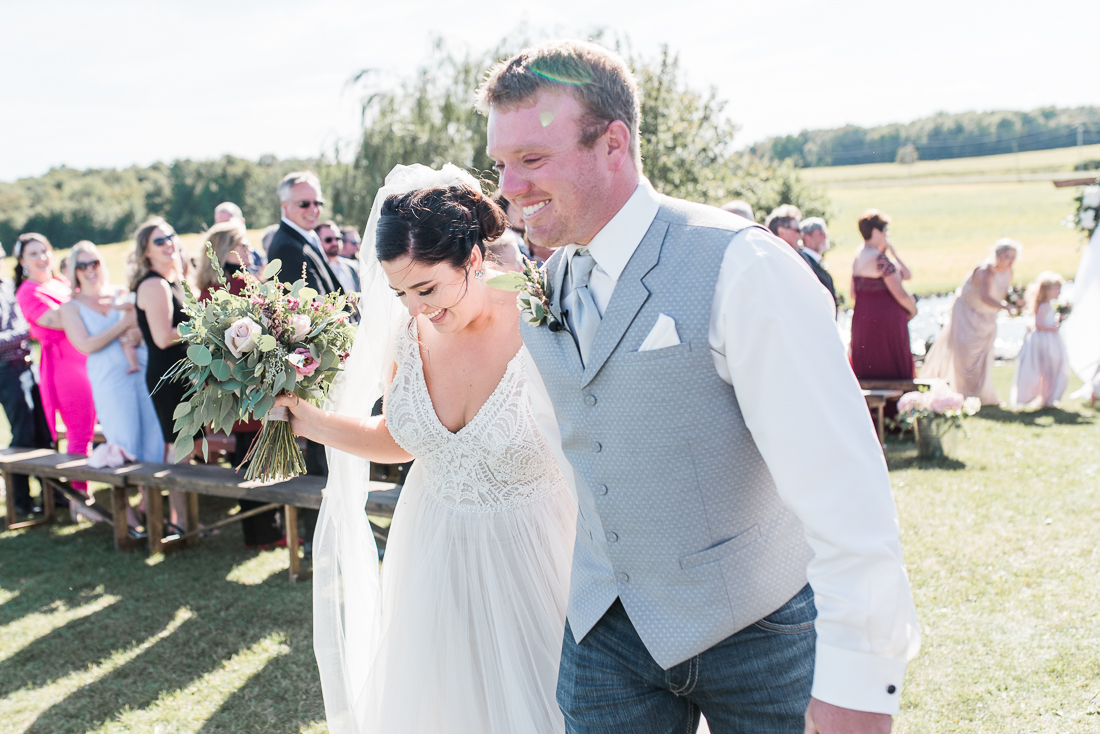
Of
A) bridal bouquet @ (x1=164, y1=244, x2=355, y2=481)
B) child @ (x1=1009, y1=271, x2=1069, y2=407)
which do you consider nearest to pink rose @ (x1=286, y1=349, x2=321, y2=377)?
bridal bouquet @ (x1=164, y1=244, x2=355, y2=481)

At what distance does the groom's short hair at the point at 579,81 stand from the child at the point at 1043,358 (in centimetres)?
982

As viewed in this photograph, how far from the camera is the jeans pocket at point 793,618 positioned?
1.71m

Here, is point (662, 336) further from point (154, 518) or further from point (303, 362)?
point (154, 518)

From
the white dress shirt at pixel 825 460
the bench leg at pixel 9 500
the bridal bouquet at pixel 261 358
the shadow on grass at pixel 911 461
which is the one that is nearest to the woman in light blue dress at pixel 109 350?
the bench leg at pixel 9 500

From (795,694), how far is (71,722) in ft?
12.5

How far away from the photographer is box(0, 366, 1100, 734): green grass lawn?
3.76 m

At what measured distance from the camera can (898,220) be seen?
4941 centimetres

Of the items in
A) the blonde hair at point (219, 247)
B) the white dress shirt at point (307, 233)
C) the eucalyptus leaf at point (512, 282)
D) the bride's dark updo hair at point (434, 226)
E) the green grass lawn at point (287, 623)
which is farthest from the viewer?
the white dress shirt at point (307, 233)

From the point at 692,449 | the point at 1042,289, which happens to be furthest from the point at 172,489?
the point at 1042,289

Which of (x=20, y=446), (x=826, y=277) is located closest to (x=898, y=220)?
(x=826, y=277)

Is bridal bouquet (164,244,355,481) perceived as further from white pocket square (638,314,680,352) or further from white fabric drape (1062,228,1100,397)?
white fabric drape (1062,228,1100,397)

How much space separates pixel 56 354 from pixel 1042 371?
427 inches

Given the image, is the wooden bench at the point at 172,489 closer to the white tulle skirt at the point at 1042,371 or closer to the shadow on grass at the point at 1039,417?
the shadow on grass at the point at 1039,417

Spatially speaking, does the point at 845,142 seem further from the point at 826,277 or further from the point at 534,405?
the point at 534,405
